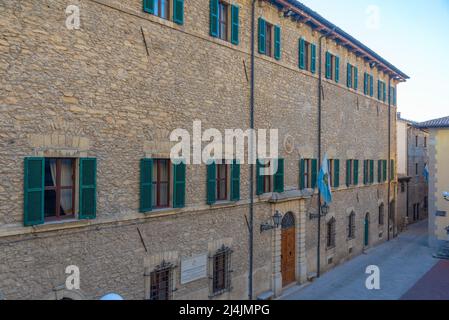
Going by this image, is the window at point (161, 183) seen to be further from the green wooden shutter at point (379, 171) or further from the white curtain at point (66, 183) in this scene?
the green wooden shutter at point (379, 171)

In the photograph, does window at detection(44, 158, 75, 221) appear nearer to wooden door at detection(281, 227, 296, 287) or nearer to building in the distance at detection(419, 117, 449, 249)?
wooden door at detection(281, 227, 296, 287)

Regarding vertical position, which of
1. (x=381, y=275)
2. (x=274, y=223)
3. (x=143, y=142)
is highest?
(x=143, y=142)

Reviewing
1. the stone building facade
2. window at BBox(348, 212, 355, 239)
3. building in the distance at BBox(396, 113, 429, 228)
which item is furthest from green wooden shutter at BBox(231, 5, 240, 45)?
building in the distance at BBox(396, 113, 429, 228)

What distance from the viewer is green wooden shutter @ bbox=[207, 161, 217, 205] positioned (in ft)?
38.3

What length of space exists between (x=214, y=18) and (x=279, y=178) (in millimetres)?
6388

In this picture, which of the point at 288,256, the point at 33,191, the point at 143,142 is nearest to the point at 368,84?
the point at 288,256

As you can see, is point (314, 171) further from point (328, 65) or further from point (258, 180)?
point (328, 65)

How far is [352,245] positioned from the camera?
21031mm

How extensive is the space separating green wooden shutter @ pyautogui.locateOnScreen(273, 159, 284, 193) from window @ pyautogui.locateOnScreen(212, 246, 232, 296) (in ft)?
11.5

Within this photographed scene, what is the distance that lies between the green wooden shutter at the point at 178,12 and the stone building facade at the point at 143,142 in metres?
0.04

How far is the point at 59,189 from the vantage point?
27.0 ft

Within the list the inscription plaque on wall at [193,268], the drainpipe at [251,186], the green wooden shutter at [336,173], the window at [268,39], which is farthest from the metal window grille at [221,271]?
the green wooden shutter at [336,173]

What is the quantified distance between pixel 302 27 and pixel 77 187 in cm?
1187
